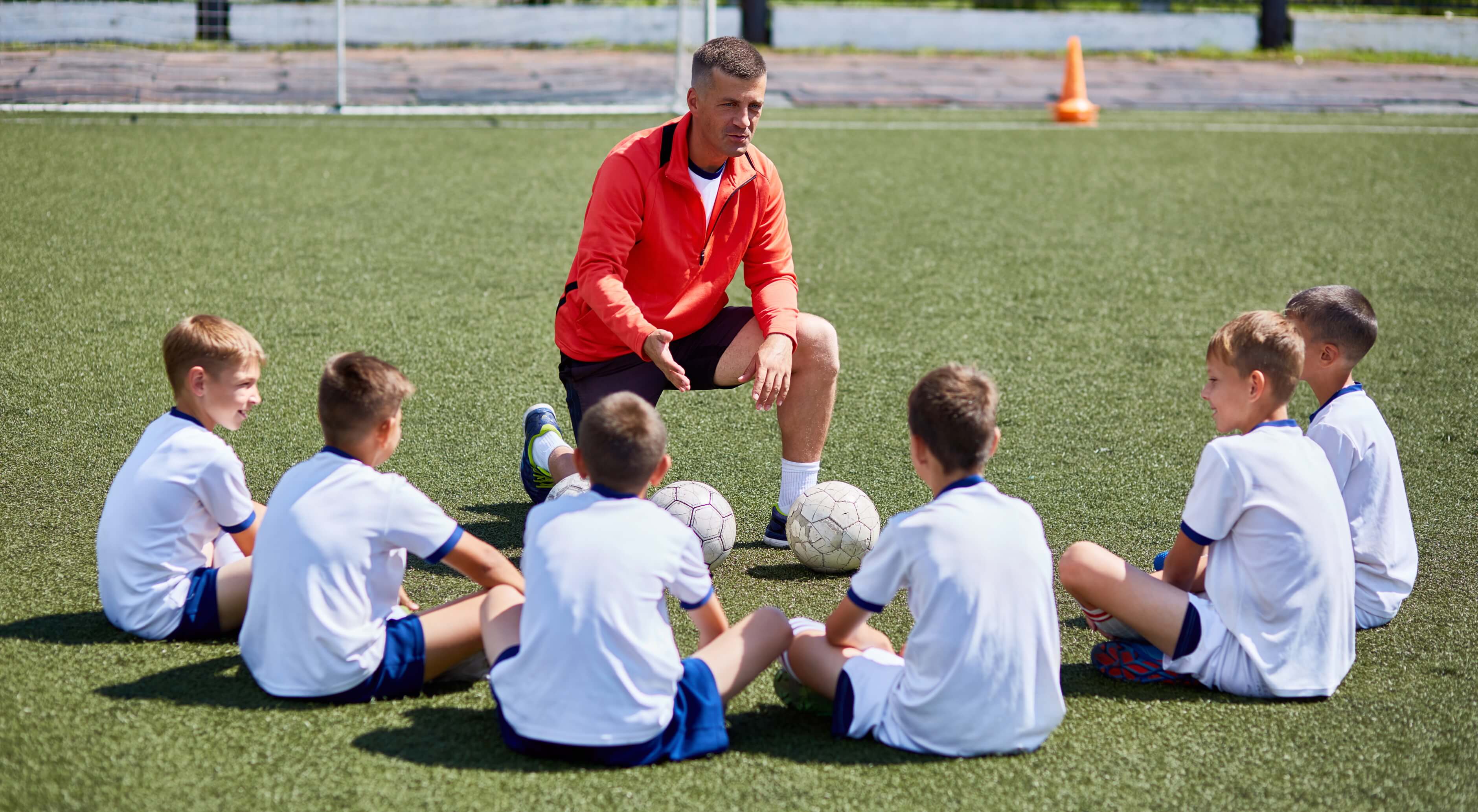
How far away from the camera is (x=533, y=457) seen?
15.2 ft

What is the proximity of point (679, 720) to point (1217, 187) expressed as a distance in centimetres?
882

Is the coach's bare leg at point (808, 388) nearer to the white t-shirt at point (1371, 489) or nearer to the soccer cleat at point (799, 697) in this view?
the soccer cleat at point (799, 697)

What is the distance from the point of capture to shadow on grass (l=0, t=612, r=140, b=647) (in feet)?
11.0

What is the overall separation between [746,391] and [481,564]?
3066mm

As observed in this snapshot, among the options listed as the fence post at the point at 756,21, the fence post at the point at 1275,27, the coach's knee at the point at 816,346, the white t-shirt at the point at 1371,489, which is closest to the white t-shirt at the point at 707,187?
the coach's knee at the point at 816,346

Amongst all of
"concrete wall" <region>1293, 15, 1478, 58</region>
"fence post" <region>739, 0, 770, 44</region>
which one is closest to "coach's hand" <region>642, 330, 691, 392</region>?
"fence post" <region>739, 0, 770, 44</region>

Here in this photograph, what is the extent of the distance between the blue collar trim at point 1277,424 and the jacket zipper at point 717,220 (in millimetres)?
1933

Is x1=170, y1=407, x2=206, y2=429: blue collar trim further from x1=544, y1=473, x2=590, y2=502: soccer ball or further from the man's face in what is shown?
the man's face

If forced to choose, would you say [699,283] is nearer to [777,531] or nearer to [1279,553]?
[777,531]

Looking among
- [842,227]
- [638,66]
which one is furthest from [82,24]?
[842,227]

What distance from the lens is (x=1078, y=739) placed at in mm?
3037

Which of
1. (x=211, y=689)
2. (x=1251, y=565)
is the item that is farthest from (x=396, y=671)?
(x=1251, y=565)

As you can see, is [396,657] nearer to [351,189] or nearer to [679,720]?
[679,720]

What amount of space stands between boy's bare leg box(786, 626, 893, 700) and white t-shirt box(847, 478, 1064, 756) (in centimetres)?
19
